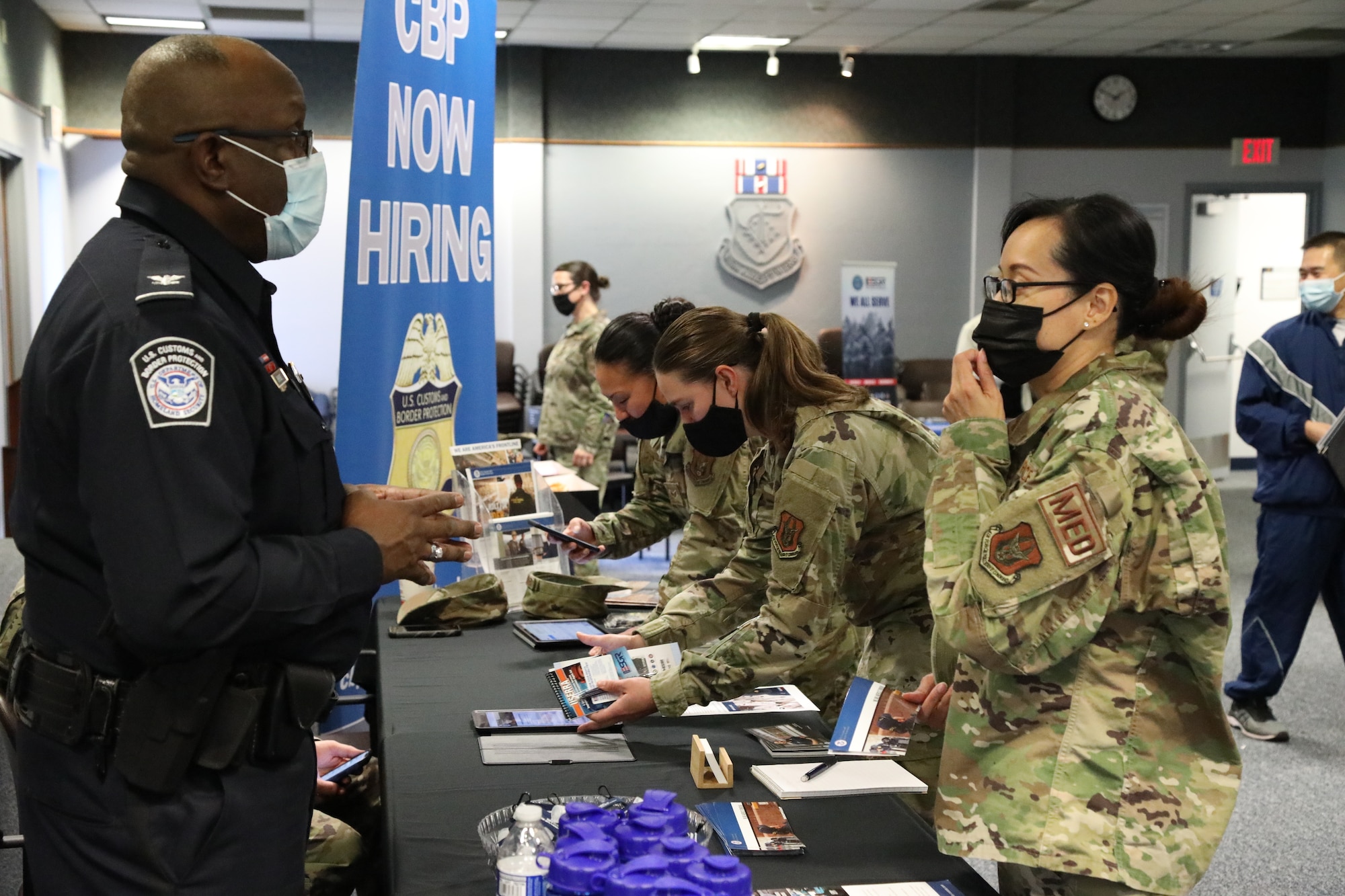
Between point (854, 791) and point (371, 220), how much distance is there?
240 centimetres

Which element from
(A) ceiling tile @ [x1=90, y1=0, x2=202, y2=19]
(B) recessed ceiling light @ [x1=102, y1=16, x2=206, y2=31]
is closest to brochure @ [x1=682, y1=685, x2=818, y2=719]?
(A) ceiling tile @ [x1=90, y1=0, x2=202, y2=19]

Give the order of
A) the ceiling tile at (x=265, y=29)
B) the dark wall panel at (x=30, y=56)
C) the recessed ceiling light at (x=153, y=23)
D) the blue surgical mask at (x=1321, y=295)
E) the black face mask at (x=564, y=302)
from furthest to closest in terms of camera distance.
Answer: the ceiling tile at (x=265, y=29)
the recessed ceiling light at (x=153, y=23)
the dark wall panel at (x=30, y=56)
the black face mask at (x=564, y=302)
the blue surgical mask at (x=1321, y=295)

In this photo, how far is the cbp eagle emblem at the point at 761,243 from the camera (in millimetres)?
10273

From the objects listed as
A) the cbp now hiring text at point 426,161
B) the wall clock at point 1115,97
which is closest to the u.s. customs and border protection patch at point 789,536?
the cbp now hiring text at point 426,161

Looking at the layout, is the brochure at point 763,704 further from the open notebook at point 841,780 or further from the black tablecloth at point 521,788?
the open notebook at point 841,780

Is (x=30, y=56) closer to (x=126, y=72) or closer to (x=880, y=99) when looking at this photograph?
(x=126, y=72)

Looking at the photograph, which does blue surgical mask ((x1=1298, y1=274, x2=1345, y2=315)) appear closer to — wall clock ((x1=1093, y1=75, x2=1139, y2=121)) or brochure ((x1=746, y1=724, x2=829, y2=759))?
brochure ((x1=746, y1=724, x2=829, y2=759))

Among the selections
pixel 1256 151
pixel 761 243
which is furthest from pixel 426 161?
pixel 1256 151

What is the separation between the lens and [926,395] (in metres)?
10.0

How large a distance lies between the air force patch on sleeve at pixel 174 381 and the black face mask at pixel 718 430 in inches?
51.9

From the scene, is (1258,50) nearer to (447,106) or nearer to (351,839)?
(447,106)

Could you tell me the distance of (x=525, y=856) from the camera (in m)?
1.28

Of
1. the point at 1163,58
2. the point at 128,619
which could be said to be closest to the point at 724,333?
the point at 128,619

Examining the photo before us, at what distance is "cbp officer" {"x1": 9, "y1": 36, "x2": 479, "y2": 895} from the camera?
1192 millimetres
